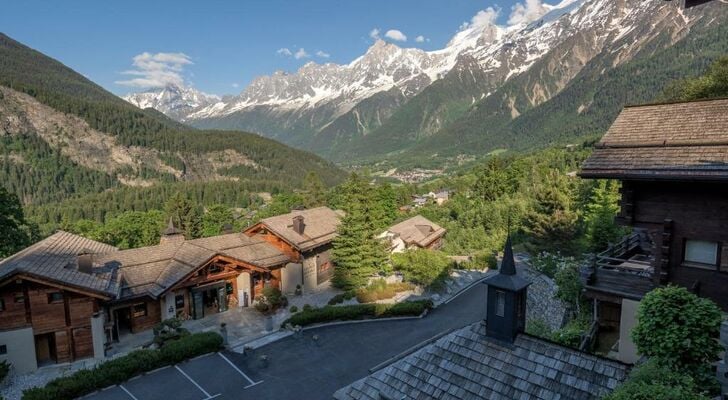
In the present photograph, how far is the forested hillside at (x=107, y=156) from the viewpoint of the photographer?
133 metres

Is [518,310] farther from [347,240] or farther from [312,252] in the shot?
[312,252]

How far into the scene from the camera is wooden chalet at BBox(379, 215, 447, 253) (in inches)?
1902

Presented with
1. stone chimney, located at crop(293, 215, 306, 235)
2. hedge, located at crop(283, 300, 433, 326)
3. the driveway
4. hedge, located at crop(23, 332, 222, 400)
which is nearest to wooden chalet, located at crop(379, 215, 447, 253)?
stone chimney, located at crop(293, 215, 306, 235)

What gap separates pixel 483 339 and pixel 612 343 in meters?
7.75

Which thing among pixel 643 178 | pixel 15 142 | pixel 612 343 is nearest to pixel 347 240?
pixel 612 343

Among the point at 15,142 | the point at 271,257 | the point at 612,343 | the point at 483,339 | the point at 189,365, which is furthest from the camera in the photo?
the point at 15,142

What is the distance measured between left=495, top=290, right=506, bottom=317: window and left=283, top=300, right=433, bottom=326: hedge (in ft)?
56.5

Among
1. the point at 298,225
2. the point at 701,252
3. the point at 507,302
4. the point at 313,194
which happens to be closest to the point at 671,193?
the point at 701,252

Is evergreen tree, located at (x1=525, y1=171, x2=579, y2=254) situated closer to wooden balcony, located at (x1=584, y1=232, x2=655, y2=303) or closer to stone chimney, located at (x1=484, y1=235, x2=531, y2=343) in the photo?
wooden balcony, located at (x1=584, y1=232, x2=655, y2=303)

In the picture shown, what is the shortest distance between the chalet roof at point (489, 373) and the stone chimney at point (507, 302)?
346 millimetres

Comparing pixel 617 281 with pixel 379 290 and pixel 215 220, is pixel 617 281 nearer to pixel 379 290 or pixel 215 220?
pixel 379 290

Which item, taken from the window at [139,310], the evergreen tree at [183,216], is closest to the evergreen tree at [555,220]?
the window at [139,310]

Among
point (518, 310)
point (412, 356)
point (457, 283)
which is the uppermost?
point (518, 310)

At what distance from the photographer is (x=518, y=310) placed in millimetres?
12633
